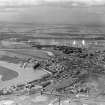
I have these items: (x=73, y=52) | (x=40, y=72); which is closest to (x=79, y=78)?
(x=40, y=72)

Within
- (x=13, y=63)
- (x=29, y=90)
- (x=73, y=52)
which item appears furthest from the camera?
(x=73, y=52)

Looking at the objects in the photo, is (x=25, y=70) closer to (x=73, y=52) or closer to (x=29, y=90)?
(x=29, y=90)

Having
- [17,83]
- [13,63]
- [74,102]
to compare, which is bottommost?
[74,102]

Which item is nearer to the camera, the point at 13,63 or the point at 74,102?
the point at 74,102

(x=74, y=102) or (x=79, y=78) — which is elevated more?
(x=79, y=78)

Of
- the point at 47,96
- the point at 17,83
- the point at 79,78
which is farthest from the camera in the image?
the point at 79,78

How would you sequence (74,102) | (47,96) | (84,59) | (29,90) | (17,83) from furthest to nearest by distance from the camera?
1. (84,59)
2. (17,83)
3. (29,90)
4. (47,96)
5. (74,102)

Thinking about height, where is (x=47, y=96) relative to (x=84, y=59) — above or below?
below

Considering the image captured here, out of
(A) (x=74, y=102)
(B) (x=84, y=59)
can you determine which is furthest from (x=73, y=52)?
(A) (x=74, y=102)

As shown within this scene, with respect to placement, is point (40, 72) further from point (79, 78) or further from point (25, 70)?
point (79, 78)
